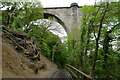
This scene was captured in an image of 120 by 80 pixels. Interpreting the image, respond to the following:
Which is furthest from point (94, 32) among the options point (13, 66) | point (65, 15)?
point (65, 15)

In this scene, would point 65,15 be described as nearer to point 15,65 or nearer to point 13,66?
point 15,65

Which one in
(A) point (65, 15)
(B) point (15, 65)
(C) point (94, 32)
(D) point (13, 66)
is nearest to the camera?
(C) point (94, 32)

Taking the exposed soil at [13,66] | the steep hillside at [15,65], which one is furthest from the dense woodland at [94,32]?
the exposed soil at [13,66]

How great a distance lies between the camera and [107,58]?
6996mm

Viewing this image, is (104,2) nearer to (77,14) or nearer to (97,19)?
(97,19)

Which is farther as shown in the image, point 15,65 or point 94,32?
point 15,65

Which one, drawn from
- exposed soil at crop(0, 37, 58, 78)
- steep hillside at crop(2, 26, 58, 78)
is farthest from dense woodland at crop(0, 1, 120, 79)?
exposed soil at crop(0, 37, 58, 78)

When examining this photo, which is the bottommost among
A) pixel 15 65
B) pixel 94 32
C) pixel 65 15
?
pixel 15 65

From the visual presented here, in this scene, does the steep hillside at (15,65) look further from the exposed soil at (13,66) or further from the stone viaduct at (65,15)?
the stone viaduct at (65,15)

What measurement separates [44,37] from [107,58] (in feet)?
45.2

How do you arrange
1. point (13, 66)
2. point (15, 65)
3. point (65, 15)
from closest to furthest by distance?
→ point (13, 66), point (15, 65), point (65, 15)

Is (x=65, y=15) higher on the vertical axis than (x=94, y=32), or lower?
higher

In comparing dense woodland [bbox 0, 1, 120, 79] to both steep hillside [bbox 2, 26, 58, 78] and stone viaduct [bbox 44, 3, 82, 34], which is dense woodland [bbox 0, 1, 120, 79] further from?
stone viaduct [bbox 44, 3, 82, 34]

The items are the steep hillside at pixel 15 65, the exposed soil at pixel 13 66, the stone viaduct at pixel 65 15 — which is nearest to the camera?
the exposed soil at pixel 13 66
